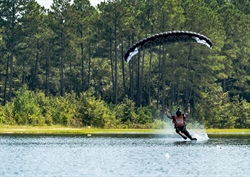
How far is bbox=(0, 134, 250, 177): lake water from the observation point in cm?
3509

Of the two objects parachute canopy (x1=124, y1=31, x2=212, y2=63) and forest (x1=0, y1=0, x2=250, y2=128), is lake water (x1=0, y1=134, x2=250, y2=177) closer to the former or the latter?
parachute canopy (x1=124, y1=31, x2=212, y2=63)

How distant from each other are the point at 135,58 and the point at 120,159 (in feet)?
248

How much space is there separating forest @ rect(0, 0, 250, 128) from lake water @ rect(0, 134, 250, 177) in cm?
3740

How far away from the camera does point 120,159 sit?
42406 mm

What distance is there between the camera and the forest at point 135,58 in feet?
320

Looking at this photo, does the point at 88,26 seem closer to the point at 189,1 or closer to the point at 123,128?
the point at 189,1

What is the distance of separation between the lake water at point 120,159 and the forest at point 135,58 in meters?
37.4

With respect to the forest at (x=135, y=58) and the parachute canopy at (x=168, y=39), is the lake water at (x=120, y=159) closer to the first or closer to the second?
the parachute canopy at (x=168, y=39)

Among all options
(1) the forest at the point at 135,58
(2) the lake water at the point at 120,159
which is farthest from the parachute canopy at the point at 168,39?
(1) the forest at the point at 135,58

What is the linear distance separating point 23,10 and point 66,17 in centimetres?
606

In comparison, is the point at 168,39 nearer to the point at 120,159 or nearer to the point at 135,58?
the point at 120,159

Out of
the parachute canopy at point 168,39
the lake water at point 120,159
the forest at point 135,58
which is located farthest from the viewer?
the forest at point 135,58

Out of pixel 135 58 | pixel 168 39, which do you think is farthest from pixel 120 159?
pixel 135 58

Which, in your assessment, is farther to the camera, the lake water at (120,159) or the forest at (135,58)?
the forest at (135,58)
